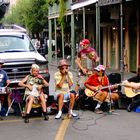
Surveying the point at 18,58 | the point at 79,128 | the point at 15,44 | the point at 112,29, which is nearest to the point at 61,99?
the point at 79,128

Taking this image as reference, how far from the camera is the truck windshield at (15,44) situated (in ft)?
47.6

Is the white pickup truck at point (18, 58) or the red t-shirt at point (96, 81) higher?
the white pickup truck at point (18, 58)

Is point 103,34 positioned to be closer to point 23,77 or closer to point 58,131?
point 23,77

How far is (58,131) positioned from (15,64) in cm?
331

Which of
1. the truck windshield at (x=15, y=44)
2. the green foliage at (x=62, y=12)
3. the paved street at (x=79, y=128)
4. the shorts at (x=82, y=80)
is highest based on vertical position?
the green foliage at (x=62, y=12)

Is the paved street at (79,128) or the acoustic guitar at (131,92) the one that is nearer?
the paved street at (79,128)

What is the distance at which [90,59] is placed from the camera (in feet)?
44.8

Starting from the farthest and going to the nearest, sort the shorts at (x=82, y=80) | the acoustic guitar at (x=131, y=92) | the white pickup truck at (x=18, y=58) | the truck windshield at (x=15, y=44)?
1. the truck windshield at (x=15, y=44)
2. the shorts at (x=82, y=80)
3. the white pickup truck at (x=18, y=58)
4. the acoustic guitar at (x=131, y=92)

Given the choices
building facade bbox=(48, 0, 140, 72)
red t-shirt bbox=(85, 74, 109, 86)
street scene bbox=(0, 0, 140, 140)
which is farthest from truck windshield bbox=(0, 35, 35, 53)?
building facade bbox=(48, 0, 140, 72)

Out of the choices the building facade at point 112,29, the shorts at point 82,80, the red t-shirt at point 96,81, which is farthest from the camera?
the building facade at point 112,29

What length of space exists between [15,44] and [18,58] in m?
1.75

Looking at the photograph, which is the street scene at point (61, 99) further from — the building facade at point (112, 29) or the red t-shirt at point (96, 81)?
the building facade at point (112, 29)

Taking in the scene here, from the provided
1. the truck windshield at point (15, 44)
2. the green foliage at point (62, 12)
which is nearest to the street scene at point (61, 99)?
the truck windshield at point (15, 44)

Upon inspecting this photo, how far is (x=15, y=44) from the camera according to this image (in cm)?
1490
